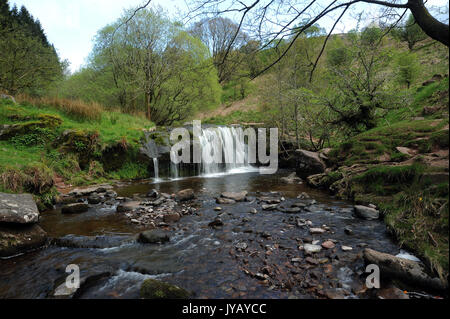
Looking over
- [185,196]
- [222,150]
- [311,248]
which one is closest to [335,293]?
[311,248]

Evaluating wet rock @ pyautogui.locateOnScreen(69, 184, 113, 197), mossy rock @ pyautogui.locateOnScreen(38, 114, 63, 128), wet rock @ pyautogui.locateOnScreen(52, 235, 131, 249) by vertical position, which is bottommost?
wet rock @ pyautogui.locateOnScreen(52, 235, 131, 249)

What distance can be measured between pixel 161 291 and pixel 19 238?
123 inches

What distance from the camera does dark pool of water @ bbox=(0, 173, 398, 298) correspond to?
2826 mm

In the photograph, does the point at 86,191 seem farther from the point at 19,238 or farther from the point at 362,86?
the point at 362,86

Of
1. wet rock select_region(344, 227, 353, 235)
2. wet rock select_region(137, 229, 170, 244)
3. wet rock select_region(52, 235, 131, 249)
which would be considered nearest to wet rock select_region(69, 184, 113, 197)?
wet rock select_region(52, 235, 131, 249)

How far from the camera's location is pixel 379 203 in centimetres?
516

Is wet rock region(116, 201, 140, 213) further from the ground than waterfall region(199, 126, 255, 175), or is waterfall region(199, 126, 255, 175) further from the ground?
waterfall region(199, 126, 255, 175)

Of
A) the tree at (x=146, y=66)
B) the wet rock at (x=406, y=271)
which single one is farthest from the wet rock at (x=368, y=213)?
the tree at (x=146, y=66)

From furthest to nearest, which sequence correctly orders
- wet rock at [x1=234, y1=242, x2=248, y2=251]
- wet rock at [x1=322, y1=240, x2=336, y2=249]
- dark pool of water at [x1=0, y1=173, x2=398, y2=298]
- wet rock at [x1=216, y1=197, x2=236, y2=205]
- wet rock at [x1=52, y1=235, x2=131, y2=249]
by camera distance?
1. wet rock at [x1=216, y1=197, x2=236, y2=205]
2. wet rock at [x1=52, y1=235, x2=131, y2=249]
3. wet rock at [x1=234, y1=242, x2=248, y2=251]
4. wet rock at [x1=322, y1=240, x2=336, y2=249]
5. dark pool of water at [x1=0, y1=173, x2=398, y2=298]

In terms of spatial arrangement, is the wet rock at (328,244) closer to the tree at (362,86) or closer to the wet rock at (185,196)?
the wet rock at (185,196)

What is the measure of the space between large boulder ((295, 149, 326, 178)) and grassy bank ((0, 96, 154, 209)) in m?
7.63

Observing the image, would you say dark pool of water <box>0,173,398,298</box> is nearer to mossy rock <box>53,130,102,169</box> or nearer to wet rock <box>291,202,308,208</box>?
wet rock <box>291,202,308,208</box>
